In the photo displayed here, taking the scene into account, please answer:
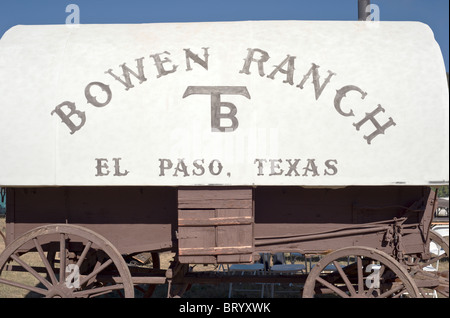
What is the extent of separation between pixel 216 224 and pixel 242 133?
3.48 feet

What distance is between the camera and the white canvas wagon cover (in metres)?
5.34

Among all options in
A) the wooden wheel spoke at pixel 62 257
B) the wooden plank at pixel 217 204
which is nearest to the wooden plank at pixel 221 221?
the wooden plank at pixel 217 204

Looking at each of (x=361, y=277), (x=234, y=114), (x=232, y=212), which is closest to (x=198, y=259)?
(x=232, y=212)

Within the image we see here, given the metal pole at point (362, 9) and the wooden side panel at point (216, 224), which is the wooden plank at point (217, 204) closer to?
the wooden side panel at point (216, 224)

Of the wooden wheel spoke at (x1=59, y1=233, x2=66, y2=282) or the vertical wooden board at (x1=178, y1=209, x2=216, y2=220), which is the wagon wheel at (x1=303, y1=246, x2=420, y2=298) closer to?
the vertical wooden board at (x1=178, y1=209, x2=216, y2=220)

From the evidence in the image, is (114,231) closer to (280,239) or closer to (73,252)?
(73,252)

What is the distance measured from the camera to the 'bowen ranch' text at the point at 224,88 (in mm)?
5352

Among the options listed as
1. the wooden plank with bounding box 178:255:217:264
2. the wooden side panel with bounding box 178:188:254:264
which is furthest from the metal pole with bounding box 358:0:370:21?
the wooden plank with bounding box 178:255:217:264

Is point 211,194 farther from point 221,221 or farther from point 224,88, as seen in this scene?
point 224,88

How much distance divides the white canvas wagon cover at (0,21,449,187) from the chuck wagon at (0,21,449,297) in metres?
0.01

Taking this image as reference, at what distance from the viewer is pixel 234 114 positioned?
5.37m

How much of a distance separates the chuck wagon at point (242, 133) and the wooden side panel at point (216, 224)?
1 cm

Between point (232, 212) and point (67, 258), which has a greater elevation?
point (232, 212)

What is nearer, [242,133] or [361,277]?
[242,133]
